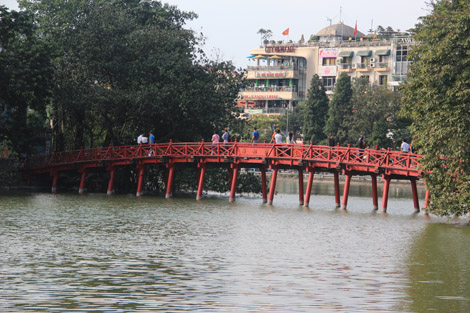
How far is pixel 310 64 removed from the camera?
13912 cm

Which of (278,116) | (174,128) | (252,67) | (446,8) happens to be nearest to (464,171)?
(446,8)

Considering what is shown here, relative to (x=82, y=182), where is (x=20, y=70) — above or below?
above

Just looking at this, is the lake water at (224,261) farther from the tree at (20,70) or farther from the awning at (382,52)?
the awning at (382,52)

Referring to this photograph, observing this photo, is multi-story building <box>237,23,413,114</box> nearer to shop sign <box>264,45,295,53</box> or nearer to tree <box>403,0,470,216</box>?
shop sign <box>264,45,295,53</box>

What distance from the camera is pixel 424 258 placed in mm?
27938

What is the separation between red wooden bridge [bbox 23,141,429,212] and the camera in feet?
156

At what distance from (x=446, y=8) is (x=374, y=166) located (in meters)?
9.56

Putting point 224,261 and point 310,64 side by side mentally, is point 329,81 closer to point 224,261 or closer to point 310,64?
point 310,64

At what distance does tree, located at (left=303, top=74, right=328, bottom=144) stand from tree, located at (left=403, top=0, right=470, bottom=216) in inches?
2675

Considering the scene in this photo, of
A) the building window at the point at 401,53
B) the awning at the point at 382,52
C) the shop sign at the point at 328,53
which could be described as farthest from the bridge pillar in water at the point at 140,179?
the shop sign at the point at 328,53

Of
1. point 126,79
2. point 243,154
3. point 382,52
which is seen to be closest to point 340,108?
point 382,52

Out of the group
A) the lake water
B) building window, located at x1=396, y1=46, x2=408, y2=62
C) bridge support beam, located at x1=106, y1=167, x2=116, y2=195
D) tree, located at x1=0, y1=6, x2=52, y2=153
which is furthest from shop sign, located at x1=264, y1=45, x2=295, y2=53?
the lake water

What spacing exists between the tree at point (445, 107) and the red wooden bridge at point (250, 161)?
2.91 meters

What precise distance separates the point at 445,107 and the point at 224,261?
16.8 meters
